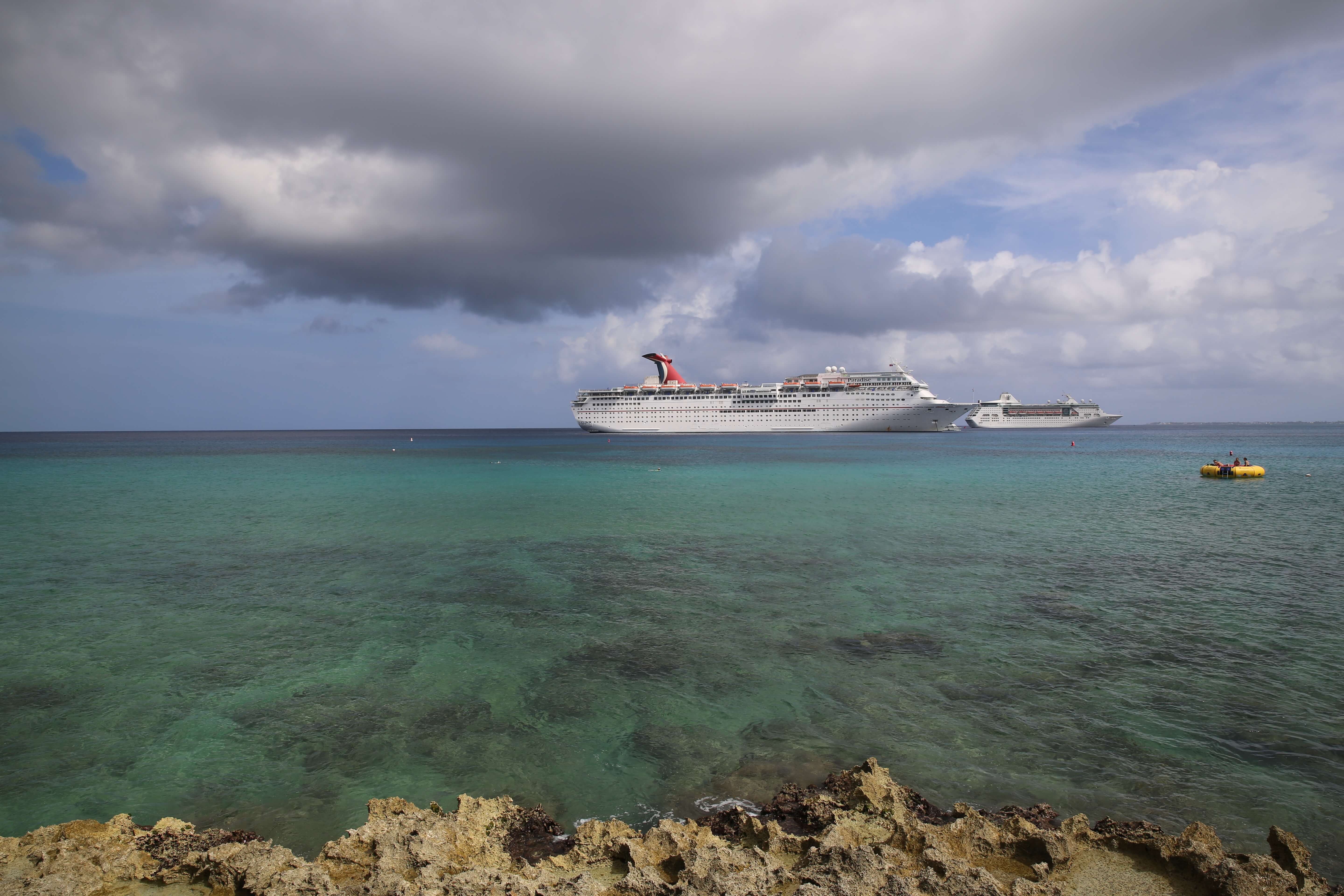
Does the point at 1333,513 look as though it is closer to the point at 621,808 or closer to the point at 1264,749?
the point at 1264,749

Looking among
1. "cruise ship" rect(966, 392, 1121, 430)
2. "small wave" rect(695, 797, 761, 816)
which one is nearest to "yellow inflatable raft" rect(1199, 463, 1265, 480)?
"small wave" rect(695, 797, 761, 816)

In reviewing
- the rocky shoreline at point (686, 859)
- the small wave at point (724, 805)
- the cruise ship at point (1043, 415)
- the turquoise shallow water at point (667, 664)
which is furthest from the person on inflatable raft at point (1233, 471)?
the cruise ship at point (1043, 415)

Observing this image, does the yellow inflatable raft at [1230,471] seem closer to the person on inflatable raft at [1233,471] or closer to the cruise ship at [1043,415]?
the person on inflatable raft at [1233,471]

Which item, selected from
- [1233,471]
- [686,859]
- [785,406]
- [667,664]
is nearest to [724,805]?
[686,859]

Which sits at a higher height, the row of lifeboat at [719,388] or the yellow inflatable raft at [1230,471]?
the row of lifeboat at [719,388]

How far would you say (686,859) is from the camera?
11.7 feet

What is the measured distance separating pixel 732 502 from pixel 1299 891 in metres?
19.8

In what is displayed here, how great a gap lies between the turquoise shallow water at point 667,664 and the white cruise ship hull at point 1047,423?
4293 inches

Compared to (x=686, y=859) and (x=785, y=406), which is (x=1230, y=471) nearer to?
(x=686, y=859)

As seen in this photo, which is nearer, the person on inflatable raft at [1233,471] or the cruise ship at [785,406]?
the person on inflatable raft at [1233,471]

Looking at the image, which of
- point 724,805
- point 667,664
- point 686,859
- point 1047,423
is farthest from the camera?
point 1047,423

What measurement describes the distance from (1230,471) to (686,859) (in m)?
37.7

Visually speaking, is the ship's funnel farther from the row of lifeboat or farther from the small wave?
the small wave

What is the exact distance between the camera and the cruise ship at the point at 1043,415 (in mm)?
118375
